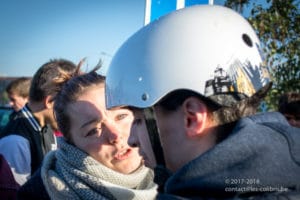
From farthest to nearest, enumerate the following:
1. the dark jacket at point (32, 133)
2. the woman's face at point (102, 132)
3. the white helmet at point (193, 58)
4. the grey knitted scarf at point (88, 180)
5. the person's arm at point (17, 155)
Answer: the dark jacket at point (32, 133) < the person's arm at point (17, 155) < the woman's face at point (102, 132) < the grey knitted scarf at point (88, 180) < the white helmet at point (193, 58)

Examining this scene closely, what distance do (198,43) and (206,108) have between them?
0.26 m

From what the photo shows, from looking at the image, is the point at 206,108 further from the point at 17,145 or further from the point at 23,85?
the point at 23,85

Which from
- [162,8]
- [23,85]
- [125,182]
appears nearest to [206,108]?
[125,182]

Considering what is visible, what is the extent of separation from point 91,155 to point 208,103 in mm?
987

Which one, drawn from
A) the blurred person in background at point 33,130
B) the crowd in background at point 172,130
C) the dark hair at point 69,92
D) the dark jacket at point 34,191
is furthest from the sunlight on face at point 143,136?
the blurred person in background at point 33,130

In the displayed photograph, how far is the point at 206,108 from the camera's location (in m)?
1.40

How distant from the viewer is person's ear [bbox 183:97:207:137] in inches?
54.4

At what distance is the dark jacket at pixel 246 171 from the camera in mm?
1161

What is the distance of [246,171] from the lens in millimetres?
1163

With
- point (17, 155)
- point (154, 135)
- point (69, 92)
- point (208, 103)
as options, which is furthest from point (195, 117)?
point (17, 155)

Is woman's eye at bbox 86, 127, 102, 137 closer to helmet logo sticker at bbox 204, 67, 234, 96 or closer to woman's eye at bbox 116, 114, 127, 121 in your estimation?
woman's eye at bbox 116, 114, 127, 121

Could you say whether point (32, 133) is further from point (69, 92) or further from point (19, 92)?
point (19, 92)

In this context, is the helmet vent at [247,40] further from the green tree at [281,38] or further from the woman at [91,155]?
the green tree at [281,38]

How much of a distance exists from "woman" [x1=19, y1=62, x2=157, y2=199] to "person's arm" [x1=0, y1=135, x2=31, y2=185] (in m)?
0.77
